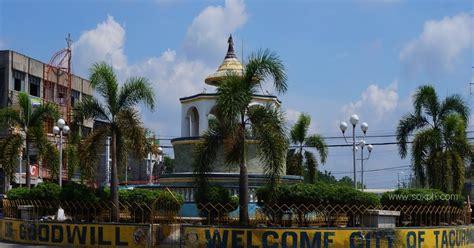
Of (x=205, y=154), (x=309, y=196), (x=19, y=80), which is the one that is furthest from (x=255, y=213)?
(x=19, y=80)

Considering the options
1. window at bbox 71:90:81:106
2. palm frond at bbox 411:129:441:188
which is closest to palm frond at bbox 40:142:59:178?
palm frond at bbox 411:129:441:188

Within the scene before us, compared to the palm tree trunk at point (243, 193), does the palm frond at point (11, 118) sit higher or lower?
higher

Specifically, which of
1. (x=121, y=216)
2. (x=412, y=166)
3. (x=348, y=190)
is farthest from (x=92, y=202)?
(x=412, y=166)

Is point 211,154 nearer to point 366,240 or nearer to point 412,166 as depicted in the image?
point 366,240

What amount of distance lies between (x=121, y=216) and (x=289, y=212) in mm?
6275

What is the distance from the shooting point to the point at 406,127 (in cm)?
2764

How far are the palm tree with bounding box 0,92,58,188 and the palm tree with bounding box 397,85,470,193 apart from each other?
56.4 feet

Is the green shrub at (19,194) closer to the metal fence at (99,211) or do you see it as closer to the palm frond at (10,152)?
the metal fence at (99,211)

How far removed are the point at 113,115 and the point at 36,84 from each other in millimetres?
48060

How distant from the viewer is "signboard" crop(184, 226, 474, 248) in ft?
57.6

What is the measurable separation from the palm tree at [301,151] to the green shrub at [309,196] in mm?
16613

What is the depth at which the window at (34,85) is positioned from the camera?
6494cm
